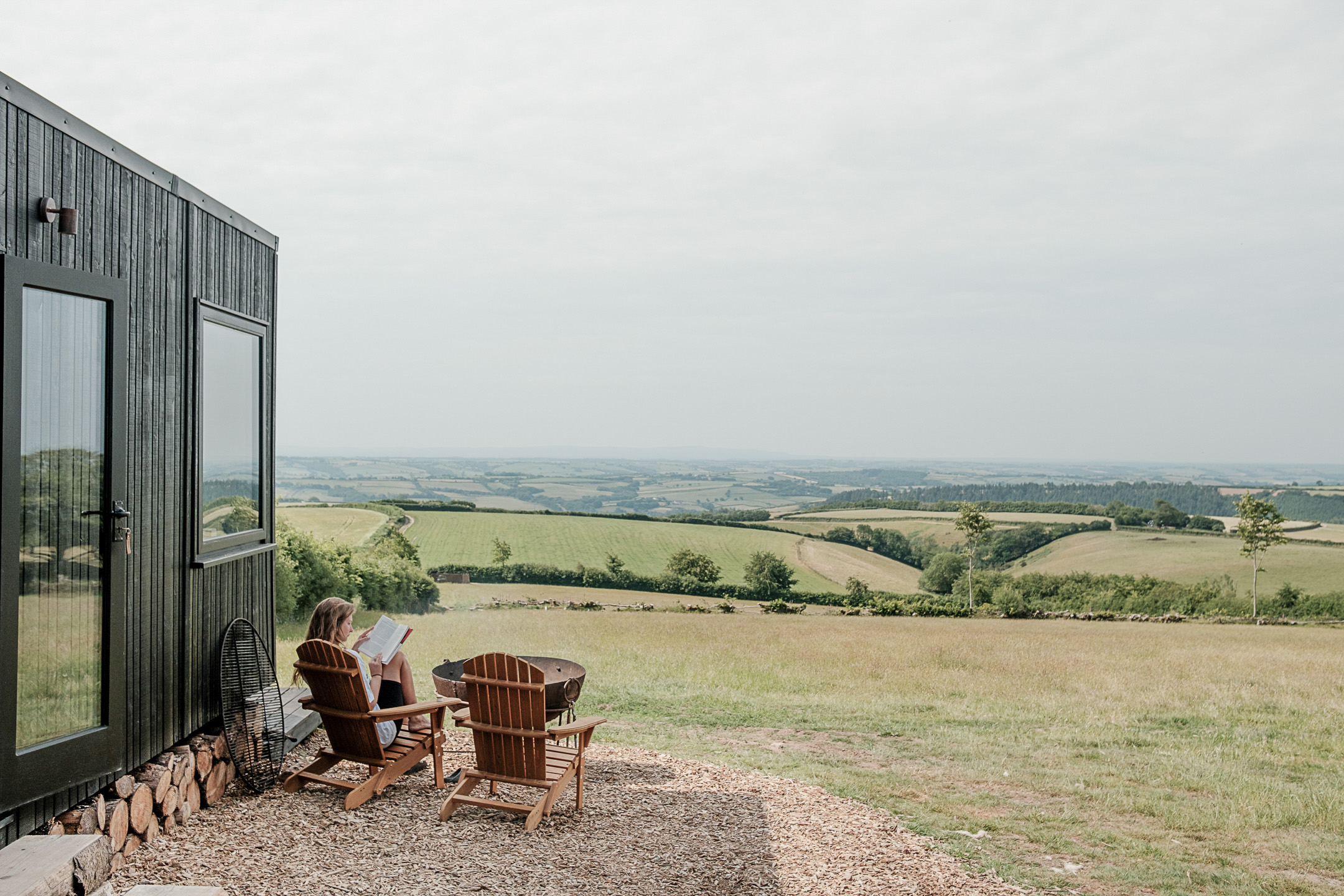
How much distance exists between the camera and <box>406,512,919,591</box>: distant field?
30.1 meters

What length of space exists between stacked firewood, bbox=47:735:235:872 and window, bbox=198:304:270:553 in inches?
44.7

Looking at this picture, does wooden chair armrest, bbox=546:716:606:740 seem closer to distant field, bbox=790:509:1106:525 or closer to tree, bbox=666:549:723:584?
tree, bbox=666:549:723:584

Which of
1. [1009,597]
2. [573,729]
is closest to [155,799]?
[573,729]

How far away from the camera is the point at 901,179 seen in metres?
25.5

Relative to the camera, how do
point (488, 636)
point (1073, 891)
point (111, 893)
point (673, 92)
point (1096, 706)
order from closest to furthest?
point (111, 893) → point (1073, 891) → point (1096, 706) → point (488, 636) → point (673, 92)

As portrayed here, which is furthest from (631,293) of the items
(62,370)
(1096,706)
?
(62,370)

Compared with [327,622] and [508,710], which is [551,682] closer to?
[508,710]

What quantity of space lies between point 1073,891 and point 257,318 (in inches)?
230

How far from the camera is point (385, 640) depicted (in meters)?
4.92

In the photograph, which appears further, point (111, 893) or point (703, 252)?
point (703, 252)

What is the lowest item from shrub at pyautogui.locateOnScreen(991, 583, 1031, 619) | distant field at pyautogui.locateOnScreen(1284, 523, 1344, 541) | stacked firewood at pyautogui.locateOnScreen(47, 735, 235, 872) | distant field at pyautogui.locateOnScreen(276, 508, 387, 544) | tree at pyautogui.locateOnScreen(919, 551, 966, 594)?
shrub at pyautogui.locateOnScreen(991, 583, 1031, 619)

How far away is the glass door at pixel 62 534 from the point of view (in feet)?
9.71

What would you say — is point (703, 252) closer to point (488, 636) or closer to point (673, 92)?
point (673, 92)

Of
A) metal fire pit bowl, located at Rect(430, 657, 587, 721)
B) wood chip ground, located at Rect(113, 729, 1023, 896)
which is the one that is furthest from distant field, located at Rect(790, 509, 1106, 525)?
wood chip ground, located at Rect(113, 729, 1023, 896)
